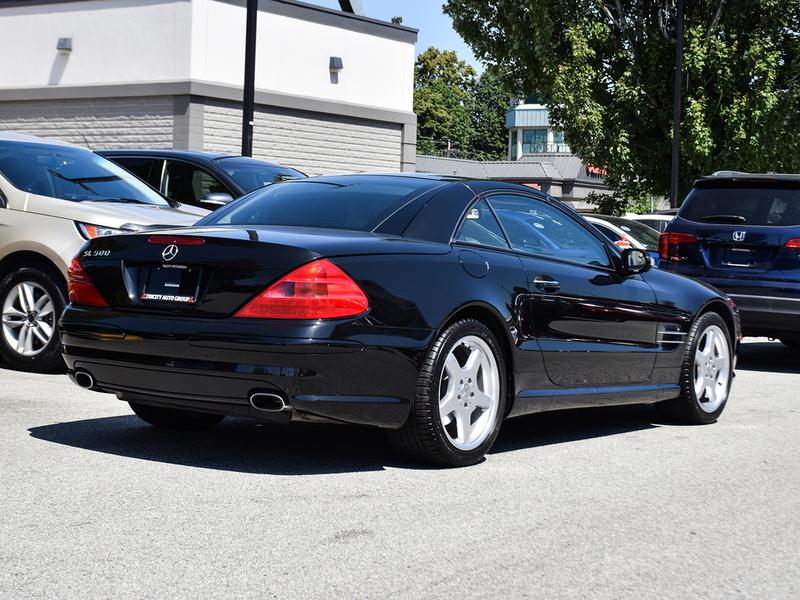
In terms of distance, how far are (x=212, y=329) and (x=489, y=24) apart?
29.0 metres

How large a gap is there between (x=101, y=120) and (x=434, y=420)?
66.5 ft

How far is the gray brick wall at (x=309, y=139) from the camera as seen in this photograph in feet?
79.0

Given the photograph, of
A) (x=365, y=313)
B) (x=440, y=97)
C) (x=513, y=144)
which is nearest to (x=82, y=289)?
(x=365, y=313)

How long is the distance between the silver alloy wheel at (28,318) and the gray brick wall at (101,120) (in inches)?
593

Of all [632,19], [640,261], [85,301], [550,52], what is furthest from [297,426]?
[632,19]

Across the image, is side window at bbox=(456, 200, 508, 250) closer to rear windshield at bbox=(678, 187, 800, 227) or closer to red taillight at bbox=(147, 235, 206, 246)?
red taillight at bbox=(147, 235, 206, 246)

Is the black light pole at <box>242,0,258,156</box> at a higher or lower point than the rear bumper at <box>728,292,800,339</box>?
higher

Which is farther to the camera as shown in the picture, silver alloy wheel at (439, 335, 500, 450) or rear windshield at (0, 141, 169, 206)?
rear windshield at (0, 141, 169, 206)

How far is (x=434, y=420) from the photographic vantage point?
18.5 feet

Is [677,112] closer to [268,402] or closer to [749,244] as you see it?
[749,244]

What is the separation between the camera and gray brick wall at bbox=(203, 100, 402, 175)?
2408 centimetres

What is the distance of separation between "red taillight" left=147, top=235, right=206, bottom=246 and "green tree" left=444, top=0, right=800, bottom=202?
82.6 feet

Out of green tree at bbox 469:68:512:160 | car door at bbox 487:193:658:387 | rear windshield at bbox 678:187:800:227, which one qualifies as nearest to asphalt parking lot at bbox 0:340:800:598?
car door at bbox 487:193:658:387

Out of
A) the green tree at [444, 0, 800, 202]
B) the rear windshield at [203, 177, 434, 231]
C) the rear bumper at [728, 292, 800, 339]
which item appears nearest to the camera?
the rear windshield at [203, 177, 434, 231]
